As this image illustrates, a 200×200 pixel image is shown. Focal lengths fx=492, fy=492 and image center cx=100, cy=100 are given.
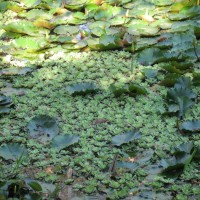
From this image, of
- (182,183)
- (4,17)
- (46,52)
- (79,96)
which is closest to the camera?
(182,183)

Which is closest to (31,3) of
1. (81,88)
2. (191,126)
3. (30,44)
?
(30,44)

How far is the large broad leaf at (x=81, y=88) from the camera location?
253 cm

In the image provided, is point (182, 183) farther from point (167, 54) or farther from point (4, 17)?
point (4, 17)

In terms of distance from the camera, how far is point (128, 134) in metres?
2.18

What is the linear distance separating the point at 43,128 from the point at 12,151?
0.25 meters

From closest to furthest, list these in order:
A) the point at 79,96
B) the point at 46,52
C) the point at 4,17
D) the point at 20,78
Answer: the point at 79,96
the point at 20,78
the point at 46,52
the point at 4,17

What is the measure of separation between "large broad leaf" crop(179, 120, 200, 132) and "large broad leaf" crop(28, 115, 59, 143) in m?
0.58

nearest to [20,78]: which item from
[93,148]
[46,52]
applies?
[46,52]

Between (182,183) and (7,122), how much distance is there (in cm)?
90

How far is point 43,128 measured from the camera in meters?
2.29

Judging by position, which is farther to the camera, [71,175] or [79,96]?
[79,96]

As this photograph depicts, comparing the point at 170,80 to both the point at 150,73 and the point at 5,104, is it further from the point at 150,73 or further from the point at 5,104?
the point at 5,104

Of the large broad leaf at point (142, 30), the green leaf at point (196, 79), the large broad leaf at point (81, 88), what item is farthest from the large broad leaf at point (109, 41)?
the green leaf at point (196, 79)

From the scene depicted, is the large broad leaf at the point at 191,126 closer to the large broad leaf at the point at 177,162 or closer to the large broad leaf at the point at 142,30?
the large broad leaf at the point at 177,162
